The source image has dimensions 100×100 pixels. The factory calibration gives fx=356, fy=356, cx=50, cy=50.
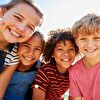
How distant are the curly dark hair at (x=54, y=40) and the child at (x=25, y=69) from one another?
0.10 metres

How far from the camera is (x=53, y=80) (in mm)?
3717

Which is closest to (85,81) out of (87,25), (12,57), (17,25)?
(87,25)

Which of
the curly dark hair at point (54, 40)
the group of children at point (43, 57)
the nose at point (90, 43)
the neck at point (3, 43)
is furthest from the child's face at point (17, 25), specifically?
the nose at point (90, 43)

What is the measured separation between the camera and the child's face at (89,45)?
3.37 metres

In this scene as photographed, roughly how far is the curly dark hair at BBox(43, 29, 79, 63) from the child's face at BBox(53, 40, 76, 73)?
42mm

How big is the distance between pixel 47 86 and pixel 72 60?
1.24 ft

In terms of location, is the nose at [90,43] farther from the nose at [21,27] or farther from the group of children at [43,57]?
the nose at [21,27]

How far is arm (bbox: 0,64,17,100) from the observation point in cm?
358

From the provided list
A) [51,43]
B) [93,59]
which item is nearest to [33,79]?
[51,43]

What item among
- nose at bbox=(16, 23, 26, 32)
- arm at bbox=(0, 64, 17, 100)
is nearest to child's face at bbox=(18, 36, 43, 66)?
arm at bbox=(0, 64, 17, 100)

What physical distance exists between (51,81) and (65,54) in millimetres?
329

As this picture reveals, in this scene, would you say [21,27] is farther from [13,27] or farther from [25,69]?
[25,69]

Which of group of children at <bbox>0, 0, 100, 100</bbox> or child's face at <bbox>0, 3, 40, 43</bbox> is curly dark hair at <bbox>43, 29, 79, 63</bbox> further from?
child's face at <bbox>0, 3, 40, 43</bbox>

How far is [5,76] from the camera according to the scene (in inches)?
141
